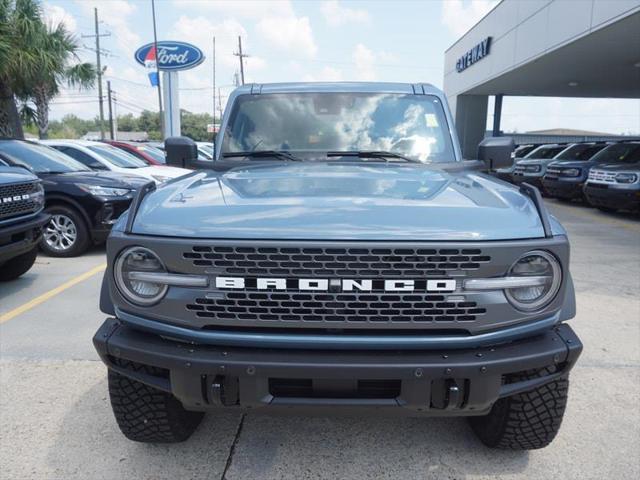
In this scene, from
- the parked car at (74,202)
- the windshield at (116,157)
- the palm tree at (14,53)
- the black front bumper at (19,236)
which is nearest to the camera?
the black front bumper at (19,236)

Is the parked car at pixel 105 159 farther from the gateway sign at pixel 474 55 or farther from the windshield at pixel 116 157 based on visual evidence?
the gateway sign at pixel 474 55

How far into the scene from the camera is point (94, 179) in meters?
7.13

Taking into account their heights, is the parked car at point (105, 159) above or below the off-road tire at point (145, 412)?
above

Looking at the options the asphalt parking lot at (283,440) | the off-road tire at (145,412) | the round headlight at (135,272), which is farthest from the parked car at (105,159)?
the round headlight at (135,272)

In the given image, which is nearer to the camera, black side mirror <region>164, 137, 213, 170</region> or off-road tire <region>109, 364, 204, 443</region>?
off-road tire <region>109, 364, 204, 443</region>

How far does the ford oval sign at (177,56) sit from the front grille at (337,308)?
26073 millimetres

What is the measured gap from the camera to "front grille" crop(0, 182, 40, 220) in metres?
4.89

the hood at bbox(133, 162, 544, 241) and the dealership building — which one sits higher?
the dealership building

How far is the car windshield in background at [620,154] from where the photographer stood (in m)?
12.1

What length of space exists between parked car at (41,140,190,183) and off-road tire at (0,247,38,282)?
347cm

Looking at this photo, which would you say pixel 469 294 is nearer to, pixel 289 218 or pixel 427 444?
pixel 289 218

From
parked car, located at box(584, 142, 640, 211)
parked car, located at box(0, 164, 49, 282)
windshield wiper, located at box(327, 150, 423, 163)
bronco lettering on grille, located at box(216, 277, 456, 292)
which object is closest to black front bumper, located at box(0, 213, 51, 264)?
parked car, located at box(0, 164, 49, 282)

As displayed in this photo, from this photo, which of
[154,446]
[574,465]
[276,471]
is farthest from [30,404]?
[574,465]

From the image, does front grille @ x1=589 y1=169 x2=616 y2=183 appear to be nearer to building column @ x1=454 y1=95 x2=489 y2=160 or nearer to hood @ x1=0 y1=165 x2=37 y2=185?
hood @ x1=0 y1=165 x2=37 y2=185
